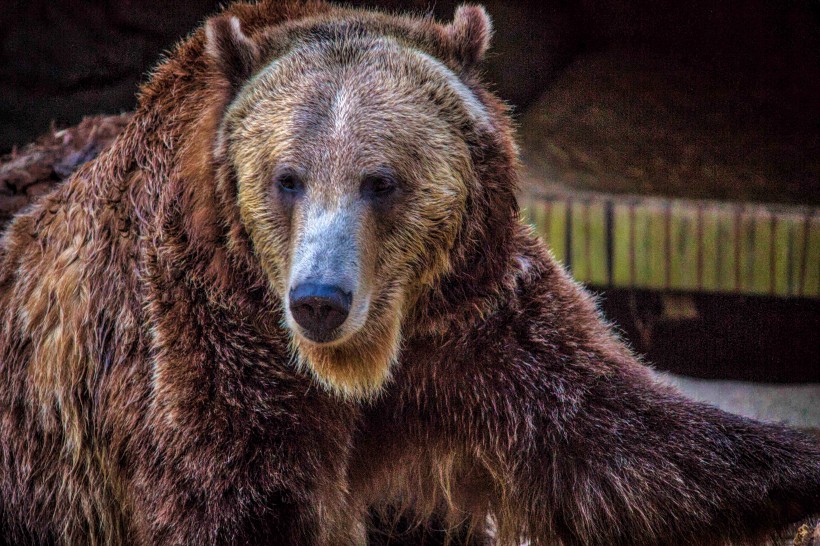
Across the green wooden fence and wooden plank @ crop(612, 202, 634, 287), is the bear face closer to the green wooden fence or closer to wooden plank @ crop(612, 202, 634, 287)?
the green wooden fence

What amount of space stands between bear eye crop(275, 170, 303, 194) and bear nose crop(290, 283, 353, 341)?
0.43m

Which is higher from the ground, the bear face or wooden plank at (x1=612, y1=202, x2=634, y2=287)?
the bear face

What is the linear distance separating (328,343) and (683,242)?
441cm

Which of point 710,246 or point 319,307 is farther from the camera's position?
point 710,246

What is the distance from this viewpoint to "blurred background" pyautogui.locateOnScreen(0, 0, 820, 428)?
7.02m

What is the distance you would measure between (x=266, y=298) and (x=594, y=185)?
174 inches

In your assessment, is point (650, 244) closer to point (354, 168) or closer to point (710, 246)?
point (710, 246)

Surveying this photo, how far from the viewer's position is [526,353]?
3896mm

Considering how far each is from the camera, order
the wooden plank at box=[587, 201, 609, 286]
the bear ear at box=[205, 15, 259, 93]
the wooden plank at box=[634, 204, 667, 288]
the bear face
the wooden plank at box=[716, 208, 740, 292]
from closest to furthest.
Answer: the bear face
the bear ear at box=[205, 15, 259, 93]
the wooden plank at box=[716, 208, 740, 292]
the wooden plank at box=[634, 204, 667, 288]
the wooden plank at box=[587, 201, 609, 286]

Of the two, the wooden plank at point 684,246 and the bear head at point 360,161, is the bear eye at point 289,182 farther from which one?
the wooden plank at point 684,246

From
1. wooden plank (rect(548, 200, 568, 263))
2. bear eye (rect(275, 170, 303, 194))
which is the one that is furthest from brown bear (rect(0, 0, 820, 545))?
wooden plank (rect(548, 200, 568, 263))

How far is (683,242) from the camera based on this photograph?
720 centimetres

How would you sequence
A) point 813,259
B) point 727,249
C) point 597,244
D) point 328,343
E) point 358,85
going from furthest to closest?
point 597,244 < point 727,249 < point 813,259 < point 358,85 < point 328,343

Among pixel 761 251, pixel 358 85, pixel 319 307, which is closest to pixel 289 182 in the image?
pixel 358 85
